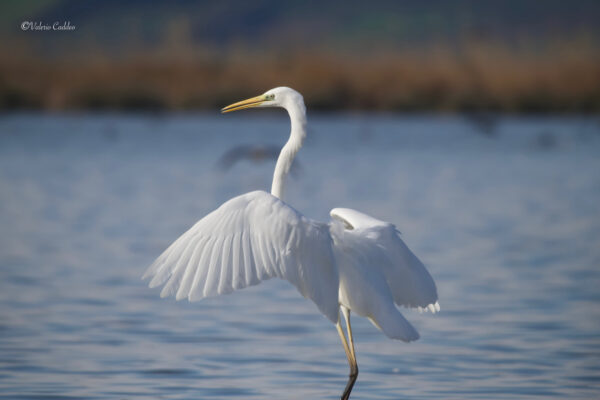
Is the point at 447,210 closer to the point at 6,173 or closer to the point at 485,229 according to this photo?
the point at 485,229

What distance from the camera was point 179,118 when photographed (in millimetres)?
58312

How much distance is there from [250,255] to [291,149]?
117cm

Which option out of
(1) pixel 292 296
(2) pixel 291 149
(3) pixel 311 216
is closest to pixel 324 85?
(3) pixel 311 216

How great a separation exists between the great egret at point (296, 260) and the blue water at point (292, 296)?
3.24ft

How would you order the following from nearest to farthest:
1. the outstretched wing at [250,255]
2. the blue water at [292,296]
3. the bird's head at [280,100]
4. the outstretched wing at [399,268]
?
the outstretched wing at [250,255] < the outstretched wing at [399,268] < the bird's head at [280,100] < the blue water at [292,296]

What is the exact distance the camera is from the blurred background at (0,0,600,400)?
795cm

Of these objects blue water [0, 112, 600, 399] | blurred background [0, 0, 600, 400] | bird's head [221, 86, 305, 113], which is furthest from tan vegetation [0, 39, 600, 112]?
bird's head [221, 86, 305, 113]

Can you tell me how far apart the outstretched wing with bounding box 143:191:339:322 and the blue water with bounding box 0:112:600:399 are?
1297mm

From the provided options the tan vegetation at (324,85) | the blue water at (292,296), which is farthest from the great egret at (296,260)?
the tan vegetation at (324,85)

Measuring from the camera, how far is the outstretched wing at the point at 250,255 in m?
6.04

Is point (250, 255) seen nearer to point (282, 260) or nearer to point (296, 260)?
point (282, 260)

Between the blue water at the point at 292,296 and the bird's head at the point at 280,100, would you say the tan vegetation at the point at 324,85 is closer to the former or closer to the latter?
the blue water at the point at 292,296

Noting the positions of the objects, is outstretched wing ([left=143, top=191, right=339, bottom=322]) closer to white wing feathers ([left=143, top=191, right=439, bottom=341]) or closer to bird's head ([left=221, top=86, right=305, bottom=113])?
white wing feathers ([left=143, top=191, right=439, bottom=341])

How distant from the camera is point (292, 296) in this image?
11.0 metres
